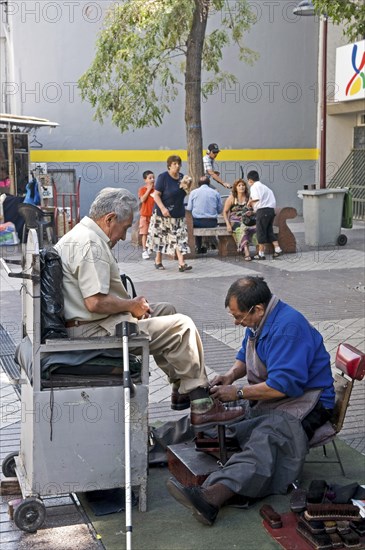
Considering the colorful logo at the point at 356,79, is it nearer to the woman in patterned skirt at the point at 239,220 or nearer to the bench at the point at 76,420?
the woman in patterned skirt at the point at 239,220

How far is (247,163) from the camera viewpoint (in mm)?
23266

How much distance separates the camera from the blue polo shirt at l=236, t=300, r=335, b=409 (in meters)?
4.80

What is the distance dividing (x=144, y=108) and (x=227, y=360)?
35.6 feet

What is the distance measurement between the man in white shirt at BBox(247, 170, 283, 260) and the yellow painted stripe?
7964 millimetres

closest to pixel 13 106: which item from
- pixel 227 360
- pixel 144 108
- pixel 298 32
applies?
pixel 144 108

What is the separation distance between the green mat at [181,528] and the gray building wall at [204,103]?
57.0 feet

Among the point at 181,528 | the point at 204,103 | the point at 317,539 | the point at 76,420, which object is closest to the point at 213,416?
the point at 181,528

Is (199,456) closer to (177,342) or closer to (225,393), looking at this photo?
(225,393)

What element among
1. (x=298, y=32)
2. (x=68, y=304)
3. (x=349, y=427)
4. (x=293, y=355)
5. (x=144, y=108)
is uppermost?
(x=298, y=32)

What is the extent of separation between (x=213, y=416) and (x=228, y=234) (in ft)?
32.9

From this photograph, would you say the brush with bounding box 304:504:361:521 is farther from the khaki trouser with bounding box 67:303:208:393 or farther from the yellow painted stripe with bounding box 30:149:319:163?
the yellow painted stripe with bounding box 30:149:319:163

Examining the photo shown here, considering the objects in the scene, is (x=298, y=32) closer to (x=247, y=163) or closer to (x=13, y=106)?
(x=247, y=163)

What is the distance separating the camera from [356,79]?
19.9 m

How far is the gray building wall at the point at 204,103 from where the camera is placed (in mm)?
21266
